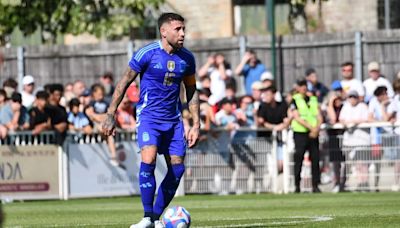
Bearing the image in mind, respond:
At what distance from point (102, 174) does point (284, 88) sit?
8869 mm

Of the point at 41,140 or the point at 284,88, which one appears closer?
the point at 41,140

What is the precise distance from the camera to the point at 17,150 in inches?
979

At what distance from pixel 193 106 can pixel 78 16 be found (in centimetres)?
1806

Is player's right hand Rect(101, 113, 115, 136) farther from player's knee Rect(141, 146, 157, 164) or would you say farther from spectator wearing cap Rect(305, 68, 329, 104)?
spectator wearing cap Rect(305, 68, 329, 104)

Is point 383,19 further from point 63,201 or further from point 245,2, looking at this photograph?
point 63,201

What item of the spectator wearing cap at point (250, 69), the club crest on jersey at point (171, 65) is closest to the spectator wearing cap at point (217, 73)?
the spectator wearing cap at point (250, 69)

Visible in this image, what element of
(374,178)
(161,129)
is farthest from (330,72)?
(161,129)

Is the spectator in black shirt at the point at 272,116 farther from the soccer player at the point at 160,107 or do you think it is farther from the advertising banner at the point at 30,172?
the soccer player at the point at 160,107

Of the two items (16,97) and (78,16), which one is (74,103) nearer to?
(16,97)

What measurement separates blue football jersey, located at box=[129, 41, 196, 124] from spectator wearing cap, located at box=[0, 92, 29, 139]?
33.9ft

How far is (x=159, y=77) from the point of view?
15.0 m

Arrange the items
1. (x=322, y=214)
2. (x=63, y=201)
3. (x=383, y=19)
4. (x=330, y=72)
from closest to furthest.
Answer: (x=322, y=214) → (x=63, y=201) → (x=330, y=72) → (x=383, y=19)

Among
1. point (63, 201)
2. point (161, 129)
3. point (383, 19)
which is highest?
point (383, 19)

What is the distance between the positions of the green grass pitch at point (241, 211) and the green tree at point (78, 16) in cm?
900
